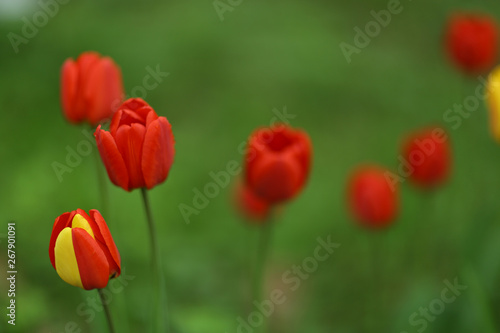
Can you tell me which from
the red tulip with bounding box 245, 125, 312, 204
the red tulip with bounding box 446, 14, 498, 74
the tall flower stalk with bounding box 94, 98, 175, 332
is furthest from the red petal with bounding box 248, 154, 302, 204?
the red tulip with bounding box 446, 14, 498, 74

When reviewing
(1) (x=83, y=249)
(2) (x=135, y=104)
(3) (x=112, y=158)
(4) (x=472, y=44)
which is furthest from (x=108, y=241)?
(4) (x=472, y=44)

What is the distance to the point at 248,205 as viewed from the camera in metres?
2.10

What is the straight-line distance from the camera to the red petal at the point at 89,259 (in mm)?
1097

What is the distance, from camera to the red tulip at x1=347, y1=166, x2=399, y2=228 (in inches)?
81.1

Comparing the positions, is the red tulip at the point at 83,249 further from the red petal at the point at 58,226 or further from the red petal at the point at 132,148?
the red petal at the point at 132,148

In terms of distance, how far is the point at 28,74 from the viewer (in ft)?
10.7

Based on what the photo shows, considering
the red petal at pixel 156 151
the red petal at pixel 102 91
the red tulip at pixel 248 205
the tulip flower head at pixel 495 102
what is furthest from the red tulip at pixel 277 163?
the tulip flower head at pixel 495 102

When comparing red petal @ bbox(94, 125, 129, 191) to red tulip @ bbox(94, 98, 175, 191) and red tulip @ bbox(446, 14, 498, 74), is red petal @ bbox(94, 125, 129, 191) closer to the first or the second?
red tulip @ bbox(94, 98, 175, 191)

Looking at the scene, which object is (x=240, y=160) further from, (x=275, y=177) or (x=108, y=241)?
(x=108, y=241)

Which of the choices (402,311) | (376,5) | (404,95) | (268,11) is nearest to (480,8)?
(376,5)

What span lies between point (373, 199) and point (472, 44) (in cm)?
69

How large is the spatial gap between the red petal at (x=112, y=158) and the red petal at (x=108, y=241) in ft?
0.29

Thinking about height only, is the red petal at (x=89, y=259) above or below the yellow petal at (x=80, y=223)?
below

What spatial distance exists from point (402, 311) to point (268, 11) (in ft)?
9.47
